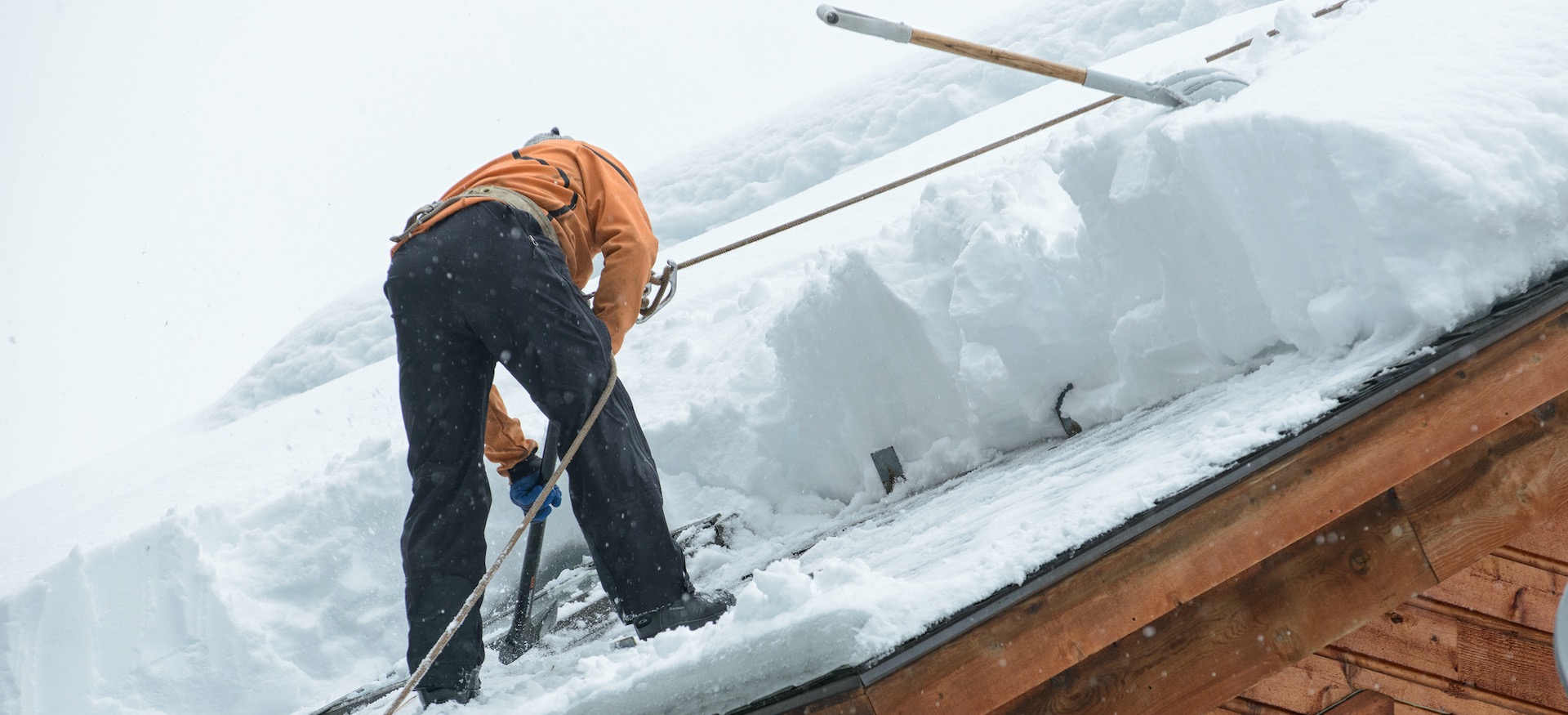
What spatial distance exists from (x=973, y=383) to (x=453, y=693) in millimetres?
1531

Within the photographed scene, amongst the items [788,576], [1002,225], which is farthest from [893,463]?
[788,576]

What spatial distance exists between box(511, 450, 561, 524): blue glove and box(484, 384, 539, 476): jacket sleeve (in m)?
0.02

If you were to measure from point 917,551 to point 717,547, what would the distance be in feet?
4.20

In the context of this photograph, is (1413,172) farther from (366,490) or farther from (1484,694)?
(366,490)

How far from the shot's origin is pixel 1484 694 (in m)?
2.09

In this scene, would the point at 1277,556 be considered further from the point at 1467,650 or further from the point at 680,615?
the point at 680,615

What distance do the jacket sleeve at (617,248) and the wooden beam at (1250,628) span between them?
4.29 ft

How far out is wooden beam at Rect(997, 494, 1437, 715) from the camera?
1.57m

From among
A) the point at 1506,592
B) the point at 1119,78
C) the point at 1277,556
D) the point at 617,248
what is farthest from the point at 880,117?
the point at 1277,556

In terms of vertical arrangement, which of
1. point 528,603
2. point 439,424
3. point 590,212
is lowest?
point 528,603

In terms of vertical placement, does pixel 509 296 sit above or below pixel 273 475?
above

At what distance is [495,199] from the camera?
218 cm

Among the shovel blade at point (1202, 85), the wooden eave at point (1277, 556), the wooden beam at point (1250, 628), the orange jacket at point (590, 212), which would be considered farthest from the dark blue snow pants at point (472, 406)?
the shovel blade at point (1202, 85)

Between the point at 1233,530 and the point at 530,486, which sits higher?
the point at 530,486
